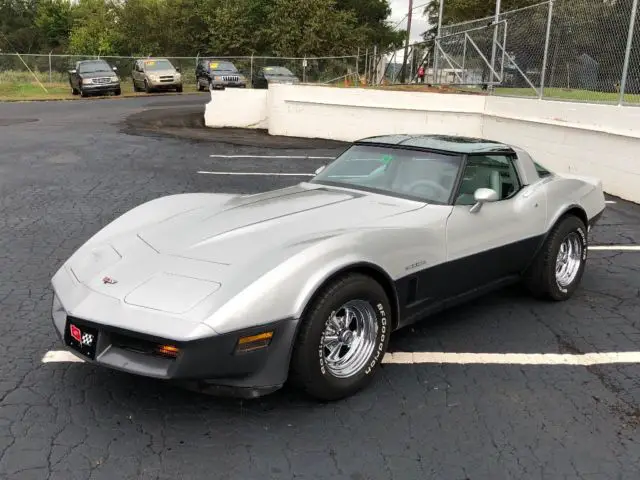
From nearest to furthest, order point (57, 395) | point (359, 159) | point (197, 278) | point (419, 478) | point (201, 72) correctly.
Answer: point (419, 478) < point (197, 278) < point (57, 395) < point (359, 159) < point (201, 72)

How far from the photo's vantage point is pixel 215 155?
11.8 metres

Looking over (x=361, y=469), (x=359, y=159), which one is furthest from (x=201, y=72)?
(x=361, y=469)

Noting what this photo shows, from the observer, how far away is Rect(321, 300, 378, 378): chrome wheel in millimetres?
3225

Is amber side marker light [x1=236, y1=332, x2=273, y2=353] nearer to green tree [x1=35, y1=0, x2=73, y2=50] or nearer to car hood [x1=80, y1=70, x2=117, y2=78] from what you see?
car hood [x1=80, y1=70, x2=117, y2=78]

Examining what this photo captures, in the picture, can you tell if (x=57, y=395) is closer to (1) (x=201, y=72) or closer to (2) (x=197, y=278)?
(2) (x=197, y=278)

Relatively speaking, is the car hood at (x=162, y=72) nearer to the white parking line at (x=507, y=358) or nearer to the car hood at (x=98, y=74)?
the car hood at (x=98, y=74)

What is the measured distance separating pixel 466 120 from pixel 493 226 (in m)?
9.81

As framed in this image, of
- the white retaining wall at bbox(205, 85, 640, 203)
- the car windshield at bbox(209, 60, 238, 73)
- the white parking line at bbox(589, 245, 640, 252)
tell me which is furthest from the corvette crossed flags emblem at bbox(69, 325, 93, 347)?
the car windshield at bbox(209, 60, 238, 73)

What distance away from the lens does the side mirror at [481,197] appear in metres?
3.94

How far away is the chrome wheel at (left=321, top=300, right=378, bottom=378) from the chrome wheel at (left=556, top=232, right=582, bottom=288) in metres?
2.25

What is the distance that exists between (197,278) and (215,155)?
9.10 metres

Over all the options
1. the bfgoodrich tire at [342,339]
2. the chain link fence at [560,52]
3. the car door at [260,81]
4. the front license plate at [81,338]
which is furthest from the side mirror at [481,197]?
the car door at [260,81]

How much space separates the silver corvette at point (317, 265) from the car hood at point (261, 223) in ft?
0.04

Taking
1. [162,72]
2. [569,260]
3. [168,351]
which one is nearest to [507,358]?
[569,260]
